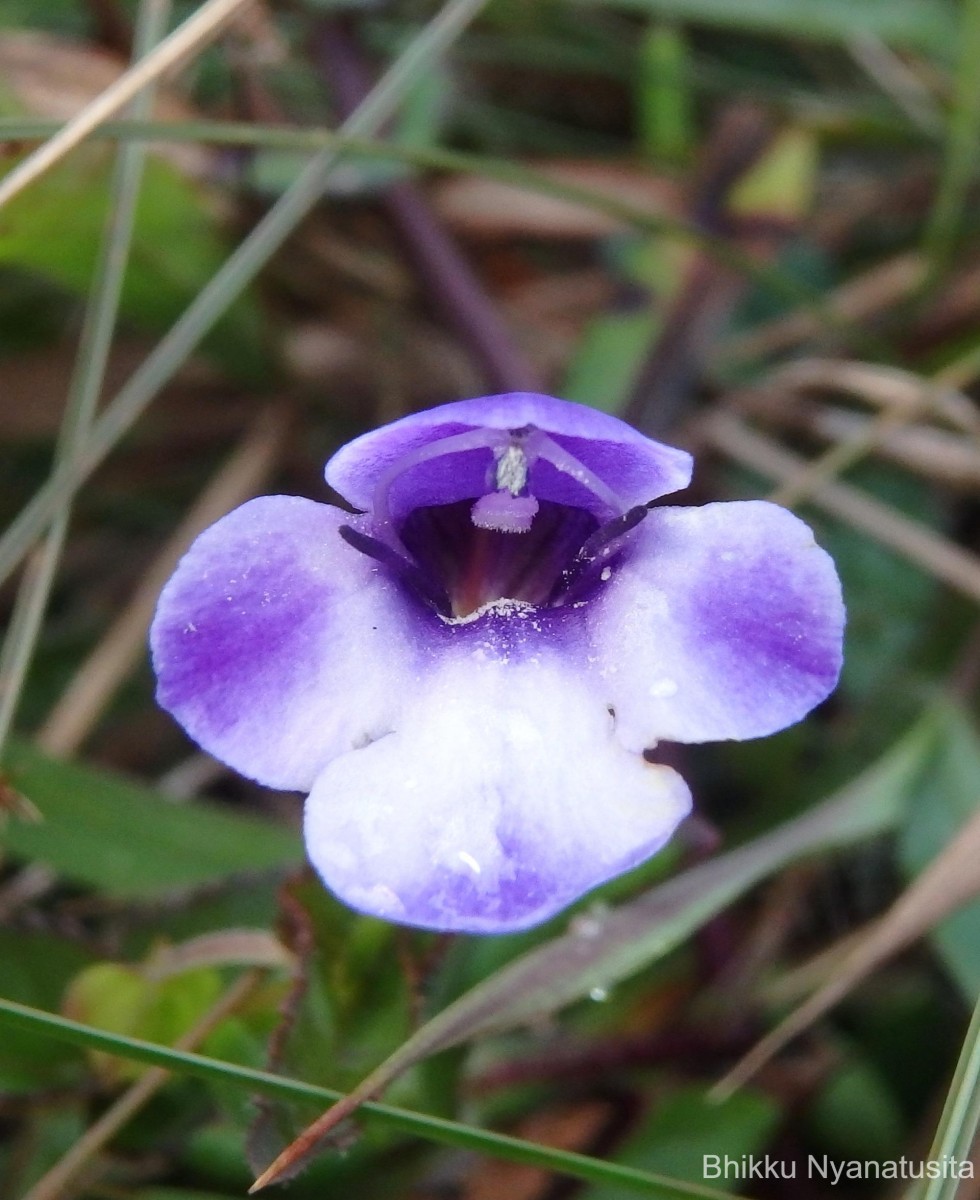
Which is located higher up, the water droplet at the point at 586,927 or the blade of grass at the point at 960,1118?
the water droplet at the point at 586,927

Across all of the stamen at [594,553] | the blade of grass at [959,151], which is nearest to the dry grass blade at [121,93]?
the stamen at [594,553]

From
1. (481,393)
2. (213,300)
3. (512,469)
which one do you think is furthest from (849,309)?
(512,469)

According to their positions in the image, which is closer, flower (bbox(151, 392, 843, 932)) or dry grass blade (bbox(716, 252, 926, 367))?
flower (bbox(151, 392, 843, 932))

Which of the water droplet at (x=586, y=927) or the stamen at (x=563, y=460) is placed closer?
the stamen at (x=563, y=460)

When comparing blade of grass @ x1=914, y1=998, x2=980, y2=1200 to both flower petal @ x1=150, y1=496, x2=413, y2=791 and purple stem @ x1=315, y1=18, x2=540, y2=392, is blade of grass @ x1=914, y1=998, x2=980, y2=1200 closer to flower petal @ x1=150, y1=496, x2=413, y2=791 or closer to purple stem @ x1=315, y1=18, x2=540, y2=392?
flower petal @ x1=150, y1=496, x2=413, y2=791

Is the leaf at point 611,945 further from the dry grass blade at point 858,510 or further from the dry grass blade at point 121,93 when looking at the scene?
the dry grass blade at point 121,93

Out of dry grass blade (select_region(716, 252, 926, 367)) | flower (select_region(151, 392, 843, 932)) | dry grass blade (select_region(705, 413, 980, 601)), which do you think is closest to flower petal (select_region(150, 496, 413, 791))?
flower (select_region(151, 392, 843, 932))

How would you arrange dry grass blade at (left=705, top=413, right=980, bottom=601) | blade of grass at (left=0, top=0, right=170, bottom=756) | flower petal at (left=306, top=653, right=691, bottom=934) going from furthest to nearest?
dry grass blade at (left=705, top=413, right=980, bottom=601) → blade of grass at (left=0, top=0, right=170, bottom=756) → flower petal at (left=306, top=653, right=691, bottom=934)

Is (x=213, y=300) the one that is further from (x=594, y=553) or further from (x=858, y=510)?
(x=858, y=510)
